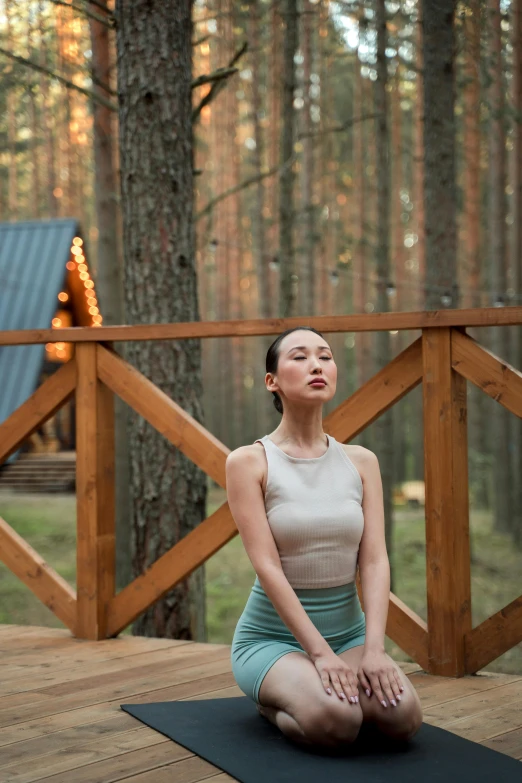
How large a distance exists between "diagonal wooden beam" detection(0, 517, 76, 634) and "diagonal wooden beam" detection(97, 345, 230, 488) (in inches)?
31.4

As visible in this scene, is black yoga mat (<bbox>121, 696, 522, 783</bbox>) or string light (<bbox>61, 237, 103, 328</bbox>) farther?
string light (<bbox>61, 237, 103, 328</bbox>)

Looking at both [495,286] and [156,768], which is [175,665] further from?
[495,286]

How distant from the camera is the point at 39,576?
4.08 m

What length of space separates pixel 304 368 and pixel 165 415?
1196mm

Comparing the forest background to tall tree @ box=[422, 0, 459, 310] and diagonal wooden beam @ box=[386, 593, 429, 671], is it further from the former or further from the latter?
diagonal wooden beam @ box=[386, 593, 429, 671]

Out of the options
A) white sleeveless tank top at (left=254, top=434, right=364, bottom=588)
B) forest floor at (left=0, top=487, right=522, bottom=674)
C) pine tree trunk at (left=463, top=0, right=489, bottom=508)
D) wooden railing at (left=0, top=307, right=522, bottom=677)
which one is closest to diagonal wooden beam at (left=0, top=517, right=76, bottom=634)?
wooden railing at (left=0, top=307, right=522, bottom=677)

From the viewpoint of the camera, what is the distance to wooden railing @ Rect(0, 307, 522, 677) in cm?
326

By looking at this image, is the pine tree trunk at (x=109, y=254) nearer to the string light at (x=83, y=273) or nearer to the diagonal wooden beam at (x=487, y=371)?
the string light at (x=83, y=273)

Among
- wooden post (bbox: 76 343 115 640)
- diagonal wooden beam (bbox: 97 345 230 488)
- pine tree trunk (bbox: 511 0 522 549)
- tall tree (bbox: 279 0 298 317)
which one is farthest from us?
pine tree trunk (bbox: 511 0 522 549)

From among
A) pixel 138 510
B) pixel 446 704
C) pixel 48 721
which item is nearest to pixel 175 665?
pixel 48 721

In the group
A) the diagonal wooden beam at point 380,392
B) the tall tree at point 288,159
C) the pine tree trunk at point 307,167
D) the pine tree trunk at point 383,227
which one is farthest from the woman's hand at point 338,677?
the pine tree trunk at point 307,167

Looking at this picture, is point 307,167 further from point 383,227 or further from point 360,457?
point 360,457

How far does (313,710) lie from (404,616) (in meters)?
1.03

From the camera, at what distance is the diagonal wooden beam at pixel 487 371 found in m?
3.15
